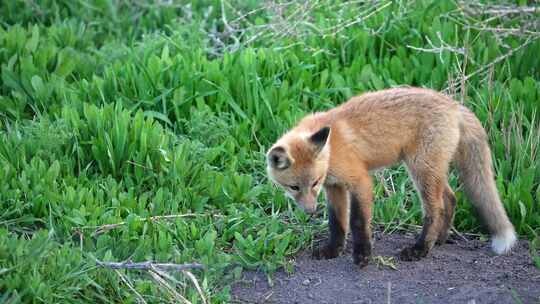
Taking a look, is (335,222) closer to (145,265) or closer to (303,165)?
(303,165)

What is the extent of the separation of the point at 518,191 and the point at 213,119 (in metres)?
2.51

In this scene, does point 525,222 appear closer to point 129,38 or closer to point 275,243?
point 275,243

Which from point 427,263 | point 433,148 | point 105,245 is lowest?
point 427,263

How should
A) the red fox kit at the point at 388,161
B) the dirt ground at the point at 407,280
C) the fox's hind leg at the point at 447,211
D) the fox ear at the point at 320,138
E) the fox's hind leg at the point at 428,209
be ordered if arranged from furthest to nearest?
the fox's hind leg at the point at 447,211 → the fox's hind leg at the point at 428,209 → the red fox kit at the point at 388,161 → the fox ear at the point at 320,138 → the dirt ground at the point at 407,280

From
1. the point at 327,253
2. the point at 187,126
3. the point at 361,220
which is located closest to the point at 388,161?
the point at 361,220

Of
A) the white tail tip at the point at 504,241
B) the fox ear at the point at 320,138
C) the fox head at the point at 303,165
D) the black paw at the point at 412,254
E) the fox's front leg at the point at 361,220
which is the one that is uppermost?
the fox ear at the point at 320,138

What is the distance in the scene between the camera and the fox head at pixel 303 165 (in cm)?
556

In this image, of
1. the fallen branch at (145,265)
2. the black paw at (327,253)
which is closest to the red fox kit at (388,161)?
the black paw at (327,253)

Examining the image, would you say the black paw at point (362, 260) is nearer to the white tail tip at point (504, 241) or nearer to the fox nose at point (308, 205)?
the fox nose at point (308, 205)

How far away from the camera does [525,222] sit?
241 inches

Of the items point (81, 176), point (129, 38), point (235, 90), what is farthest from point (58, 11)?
point (81, 176)

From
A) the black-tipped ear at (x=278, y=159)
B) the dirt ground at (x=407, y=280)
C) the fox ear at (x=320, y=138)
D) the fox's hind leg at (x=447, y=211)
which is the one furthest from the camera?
the fox's hind leg at (x=447, y=211)

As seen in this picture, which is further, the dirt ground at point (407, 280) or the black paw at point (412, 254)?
the black paw at point (412, 254)

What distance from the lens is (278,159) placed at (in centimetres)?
559
